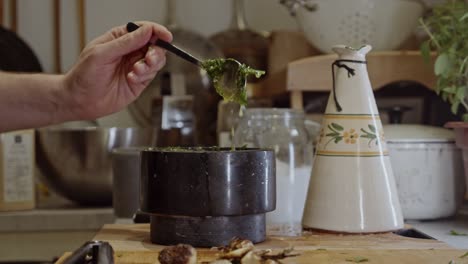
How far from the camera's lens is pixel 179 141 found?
1936mm


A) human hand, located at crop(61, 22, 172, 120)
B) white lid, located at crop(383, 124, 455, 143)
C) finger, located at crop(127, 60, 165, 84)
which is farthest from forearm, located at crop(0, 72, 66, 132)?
white lid, located at crop(383, 124, 455, 143)

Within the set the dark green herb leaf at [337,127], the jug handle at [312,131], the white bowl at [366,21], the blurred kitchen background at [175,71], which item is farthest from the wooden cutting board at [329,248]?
the white bowl at [366,21]

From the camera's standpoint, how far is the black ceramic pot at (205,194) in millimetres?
787

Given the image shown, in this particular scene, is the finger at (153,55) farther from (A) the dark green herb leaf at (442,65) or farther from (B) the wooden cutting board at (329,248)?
(A) the dark green herb leaf at (442,65)

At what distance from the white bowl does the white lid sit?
308 millimetres

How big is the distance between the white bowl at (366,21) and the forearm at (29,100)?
610mm

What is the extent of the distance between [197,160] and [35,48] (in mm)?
1767

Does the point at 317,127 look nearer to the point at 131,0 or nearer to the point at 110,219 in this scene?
the point at 110,219

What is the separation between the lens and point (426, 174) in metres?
1.15

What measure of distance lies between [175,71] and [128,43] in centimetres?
126

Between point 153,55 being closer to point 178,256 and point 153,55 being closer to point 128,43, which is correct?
point 128,43

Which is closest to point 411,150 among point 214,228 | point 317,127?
point 317,127

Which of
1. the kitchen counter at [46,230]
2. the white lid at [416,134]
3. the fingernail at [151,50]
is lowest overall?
the kitchen counter at [46,230]

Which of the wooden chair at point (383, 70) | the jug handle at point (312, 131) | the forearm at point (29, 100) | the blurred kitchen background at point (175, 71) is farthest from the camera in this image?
the blurred kitchen background at point (175, 71)
